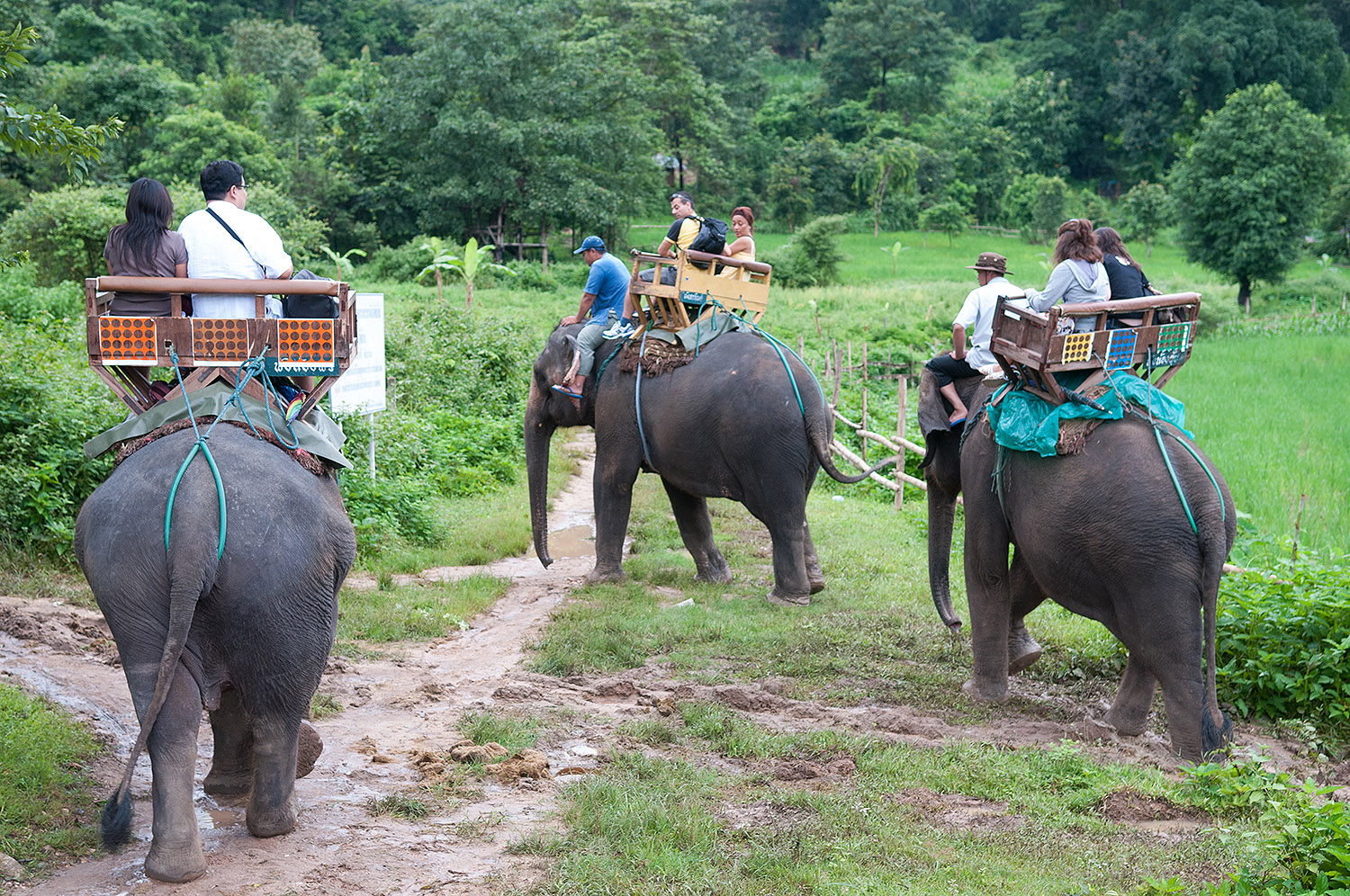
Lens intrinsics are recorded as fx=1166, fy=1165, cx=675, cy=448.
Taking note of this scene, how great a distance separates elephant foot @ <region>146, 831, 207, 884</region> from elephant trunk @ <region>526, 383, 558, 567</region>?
5200 mm

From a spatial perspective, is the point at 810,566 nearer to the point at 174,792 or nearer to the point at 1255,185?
the point at 174,792

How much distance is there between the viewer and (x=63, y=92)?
3238 centimetres

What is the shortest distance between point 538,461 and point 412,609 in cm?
196

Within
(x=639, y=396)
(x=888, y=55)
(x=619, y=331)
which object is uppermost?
(x=888, y=55)

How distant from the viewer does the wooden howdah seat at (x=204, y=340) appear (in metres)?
4.56

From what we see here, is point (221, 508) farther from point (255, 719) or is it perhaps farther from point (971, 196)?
point (971, 196)

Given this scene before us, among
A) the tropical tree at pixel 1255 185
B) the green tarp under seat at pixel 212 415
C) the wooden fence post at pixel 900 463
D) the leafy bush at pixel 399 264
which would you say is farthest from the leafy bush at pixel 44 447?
the tropical tree at pixel 1255 185

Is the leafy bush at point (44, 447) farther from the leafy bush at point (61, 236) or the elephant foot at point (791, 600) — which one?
the leafy bush at point (61, 236)

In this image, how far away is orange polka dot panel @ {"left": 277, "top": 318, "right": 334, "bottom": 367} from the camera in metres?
4.71

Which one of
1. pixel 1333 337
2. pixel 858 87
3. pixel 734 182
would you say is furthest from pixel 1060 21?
pixel 1333 337

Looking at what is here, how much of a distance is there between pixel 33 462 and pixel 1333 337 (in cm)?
2393

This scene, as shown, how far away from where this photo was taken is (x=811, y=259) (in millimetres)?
35594

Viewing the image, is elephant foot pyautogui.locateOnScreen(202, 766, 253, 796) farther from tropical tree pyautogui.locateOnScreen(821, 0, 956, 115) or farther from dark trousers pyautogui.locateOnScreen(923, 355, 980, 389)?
tropical tree pyautogui.locateOnScreen(821, 0, 956, 115)

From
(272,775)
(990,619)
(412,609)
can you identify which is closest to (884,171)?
(412,609)
